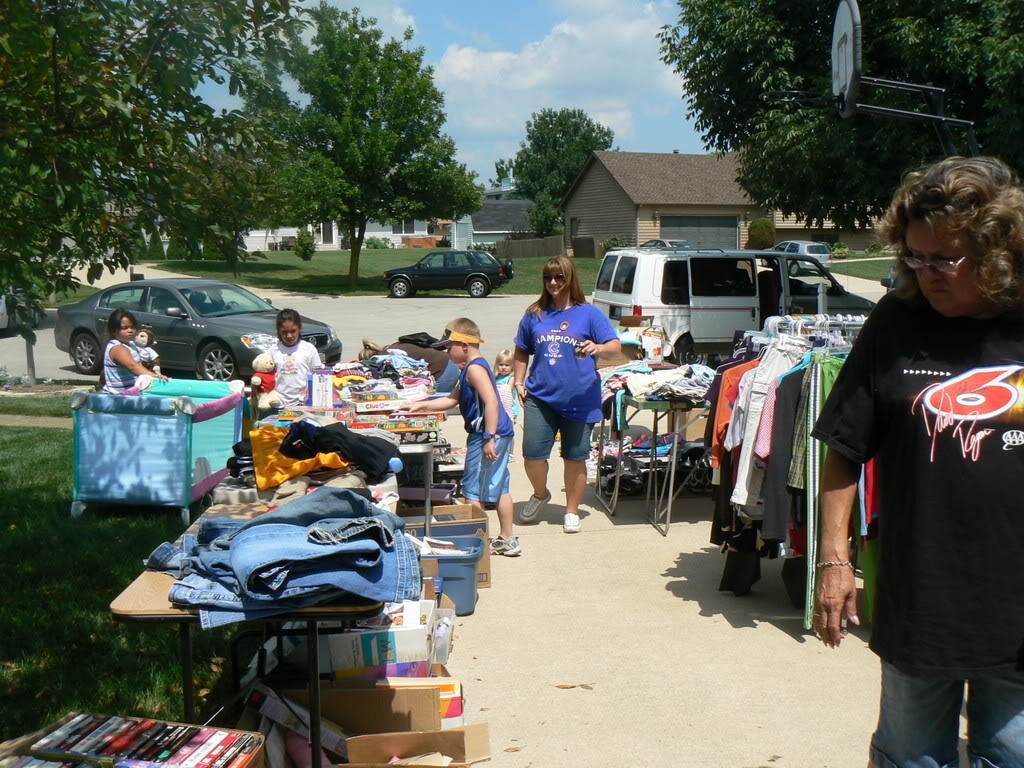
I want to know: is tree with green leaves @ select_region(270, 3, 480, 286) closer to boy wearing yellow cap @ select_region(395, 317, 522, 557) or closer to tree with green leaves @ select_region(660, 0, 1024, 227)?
tree with green leaves @ select_region(660, 0, 1024, 227)

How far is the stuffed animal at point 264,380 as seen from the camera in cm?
870

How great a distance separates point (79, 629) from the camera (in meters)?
5.07

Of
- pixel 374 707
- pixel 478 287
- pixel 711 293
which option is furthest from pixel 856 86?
pixel 478 287

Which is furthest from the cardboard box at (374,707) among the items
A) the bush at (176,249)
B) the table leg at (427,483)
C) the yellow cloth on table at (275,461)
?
A: the table leg at (427,483)

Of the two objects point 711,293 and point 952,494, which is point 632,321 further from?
point 952,494

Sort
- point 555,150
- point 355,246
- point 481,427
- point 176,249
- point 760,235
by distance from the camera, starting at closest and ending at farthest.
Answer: point 176,249, point 481,427, point 355,246, point 760,235, point 555,150

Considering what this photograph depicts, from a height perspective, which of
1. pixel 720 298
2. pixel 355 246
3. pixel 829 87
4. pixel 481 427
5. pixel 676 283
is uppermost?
pixel 829 87

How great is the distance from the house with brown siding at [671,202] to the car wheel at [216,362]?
3389 centimetres

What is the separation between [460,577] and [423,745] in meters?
1.76

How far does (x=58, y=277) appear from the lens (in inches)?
171

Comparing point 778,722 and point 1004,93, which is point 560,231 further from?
point 778,722

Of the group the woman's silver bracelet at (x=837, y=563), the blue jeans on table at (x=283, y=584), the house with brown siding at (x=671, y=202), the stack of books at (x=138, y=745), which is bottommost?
the stack of books at (x=138, y=745)

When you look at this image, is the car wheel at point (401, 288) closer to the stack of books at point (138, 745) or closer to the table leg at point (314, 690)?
the table leg at point (314, 690)

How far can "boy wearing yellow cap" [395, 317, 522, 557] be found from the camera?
6.41 m
